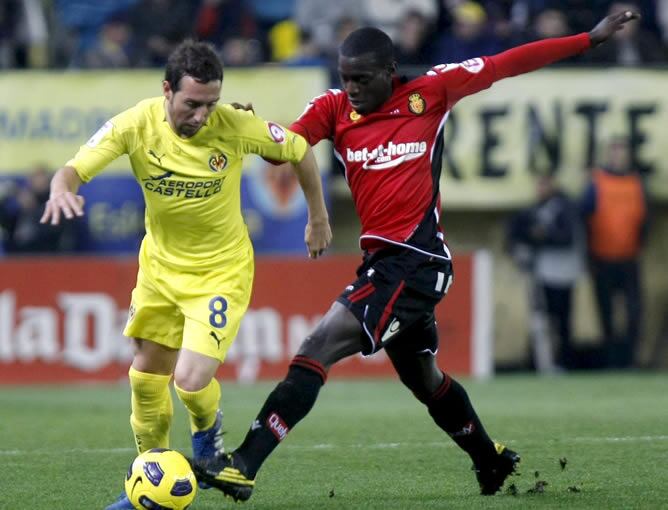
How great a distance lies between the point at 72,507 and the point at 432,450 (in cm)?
273

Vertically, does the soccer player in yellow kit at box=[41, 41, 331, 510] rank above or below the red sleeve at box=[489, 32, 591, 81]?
below

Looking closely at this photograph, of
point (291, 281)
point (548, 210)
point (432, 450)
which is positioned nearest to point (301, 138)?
point (432, 450)

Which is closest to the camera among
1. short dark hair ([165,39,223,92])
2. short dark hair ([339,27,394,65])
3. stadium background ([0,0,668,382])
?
short dark hair ([165,39,223,92])

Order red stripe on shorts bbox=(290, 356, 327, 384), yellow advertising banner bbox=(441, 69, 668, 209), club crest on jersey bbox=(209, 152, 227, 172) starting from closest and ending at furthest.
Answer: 1. red stripe on shorts bbox=(290, 356, 327, 384)
2. club crest on jersey bbox=(209, 152, 227, 172)
3. yellow advertising banner bbox=(441, 69, 668, 209)

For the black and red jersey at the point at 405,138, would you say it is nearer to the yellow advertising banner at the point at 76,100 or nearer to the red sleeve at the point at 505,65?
the red sleeve at the point at 505,65

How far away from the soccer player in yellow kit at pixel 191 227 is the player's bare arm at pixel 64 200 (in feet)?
0.70

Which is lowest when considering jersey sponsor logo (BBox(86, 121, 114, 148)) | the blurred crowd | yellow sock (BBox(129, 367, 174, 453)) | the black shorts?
yellow sock (BBox(129, 367, 174, 453))

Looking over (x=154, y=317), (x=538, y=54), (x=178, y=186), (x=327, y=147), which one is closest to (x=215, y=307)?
(x=154, y=317)

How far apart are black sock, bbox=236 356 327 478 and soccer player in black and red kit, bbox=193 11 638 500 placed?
70 mm

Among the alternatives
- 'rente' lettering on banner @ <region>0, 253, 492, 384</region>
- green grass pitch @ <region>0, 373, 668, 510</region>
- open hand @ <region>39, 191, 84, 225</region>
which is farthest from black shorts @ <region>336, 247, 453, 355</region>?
'rente' lettering on banner @ <region>0, 253, 492, 384</region>

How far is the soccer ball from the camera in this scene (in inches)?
233

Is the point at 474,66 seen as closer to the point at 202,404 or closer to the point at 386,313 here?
the point at 386,313

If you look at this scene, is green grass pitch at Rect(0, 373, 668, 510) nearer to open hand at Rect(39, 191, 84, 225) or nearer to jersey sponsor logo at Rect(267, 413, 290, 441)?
jersey sponsor logo at Rect(267, 413, 290, 441)

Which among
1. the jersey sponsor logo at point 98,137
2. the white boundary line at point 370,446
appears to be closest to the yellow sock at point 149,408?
the jersey sponsor logo at point 98,137
